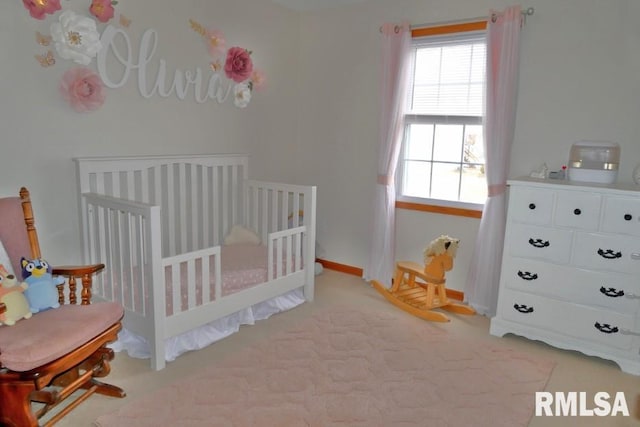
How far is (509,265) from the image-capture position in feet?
9.39

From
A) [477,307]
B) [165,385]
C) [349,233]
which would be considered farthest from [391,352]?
[349,233]

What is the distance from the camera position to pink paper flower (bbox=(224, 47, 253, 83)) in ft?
11.3

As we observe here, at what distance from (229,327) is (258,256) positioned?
0.56 meters

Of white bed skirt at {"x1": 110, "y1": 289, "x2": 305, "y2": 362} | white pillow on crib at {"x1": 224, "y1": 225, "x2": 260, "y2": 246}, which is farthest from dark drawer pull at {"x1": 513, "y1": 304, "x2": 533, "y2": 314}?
white pillow on crib at {"x1": 224, "y1": 225, "x2": 260, "y2": 246}

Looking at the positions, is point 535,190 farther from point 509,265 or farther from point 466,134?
point 466,134

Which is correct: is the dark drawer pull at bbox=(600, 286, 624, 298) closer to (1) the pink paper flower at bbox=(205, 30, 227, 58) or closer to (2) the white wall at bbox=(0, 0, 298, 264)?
(2) the white wall at bbox=(0, 0, 298, 264)

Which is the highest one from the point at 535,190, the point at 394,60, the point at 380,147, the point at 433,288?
the point at 394,60

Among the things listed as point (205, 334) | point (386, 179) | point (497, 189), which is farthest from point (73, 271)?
point (497, 189)

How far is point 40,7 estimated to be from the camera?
7.79 feet

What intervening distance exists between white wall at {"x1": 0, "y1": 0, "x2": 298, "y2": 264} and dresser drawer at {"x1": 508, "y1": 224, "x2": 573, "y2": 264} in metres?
2.17

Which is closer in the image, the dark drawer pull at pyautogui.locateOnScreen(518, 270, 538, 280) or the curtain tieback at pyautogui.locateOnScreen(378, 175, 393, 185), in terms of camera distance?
the dark drawer pull at pyautogui.locateOnScreen(518, 270, 538, 280)

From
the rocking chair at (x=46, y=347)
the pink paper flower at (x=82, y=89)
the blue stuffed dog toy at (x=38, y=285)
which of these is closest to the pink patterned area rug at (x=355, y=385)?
the rocking chair at (x=46, y=347)

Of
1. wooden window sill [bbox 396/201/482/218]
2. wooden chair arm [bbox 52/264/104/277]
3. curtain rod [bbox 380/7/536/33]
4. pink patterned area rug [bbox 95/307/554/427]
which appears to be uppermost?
curtain rod [bbox 380/7/536/33]

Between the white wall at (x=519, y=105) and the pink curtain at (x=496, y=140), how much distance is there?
0.11 m
